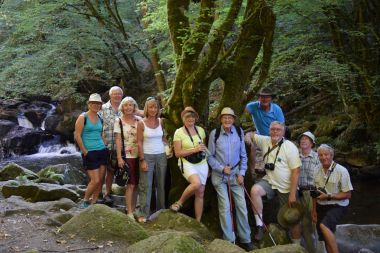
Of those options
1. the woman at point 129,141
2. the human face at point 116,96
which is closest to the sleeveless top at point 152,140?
the woman at point 129,141

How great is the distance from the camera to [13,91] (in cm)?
1777

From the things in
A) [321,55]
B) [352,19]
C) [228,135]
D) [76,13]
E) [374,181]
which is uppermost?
[76,13]

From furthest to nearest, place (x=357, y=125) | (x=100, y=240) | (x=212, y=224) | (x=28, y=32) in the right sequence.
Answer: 1. (x=28, y=32)
2. (x=357, y=125)
3. (x=212, y=224)
4. (x=100, y=240)

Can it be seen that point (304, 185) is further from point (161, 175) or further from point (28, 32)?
point (28, 32)

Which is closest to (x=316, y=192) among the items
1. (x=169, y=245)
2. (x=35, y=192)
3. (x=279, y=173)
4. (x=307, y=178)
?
(x=307, y=178)

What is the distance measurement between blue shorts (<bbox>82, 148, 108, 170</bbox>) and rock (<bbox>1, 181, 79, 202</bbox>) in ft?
5.71

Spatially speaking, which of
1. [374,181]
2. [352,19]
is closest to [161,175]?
[374,181]

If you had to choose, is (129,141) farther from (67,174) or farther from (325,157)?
(67,174)

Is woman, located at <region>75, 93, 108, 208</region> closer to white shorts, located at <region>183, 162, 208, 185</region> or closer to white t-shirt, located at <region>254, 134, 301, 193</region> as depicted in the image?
white shorts, located at <region>183, 162, 208, 185</region>

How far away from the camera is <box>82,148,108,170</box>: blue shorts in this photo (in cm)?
649

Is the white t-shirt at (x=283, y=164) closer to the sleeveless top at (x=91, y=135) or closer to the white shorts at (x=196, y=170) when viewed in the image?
the white shorts at (x=196, y=170)

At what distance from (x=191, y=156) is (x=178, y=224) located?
0.98m

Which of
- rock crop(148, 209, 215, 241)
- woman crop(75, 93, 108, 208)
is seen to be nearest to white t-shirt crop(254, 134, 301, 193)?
rock crop(148, 209, 215, 241)

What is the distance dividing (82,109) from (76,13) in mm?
5595
